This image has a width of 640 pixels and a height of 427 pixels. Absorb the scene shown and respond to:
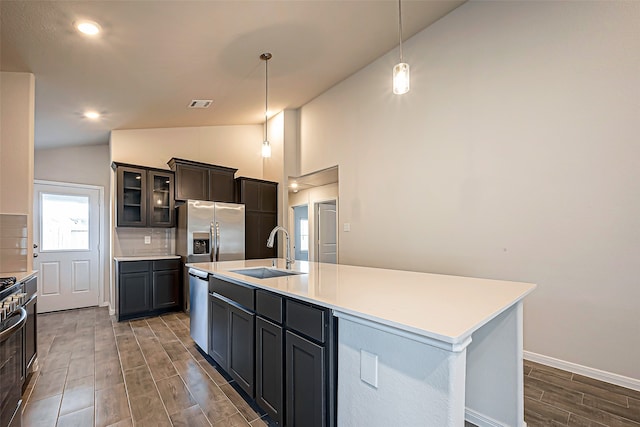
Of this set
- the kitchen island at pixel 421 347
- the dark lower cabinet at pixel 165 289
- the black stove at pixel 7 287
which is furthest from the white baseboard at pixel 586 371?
the dark lower cabinet at pixel 165 289

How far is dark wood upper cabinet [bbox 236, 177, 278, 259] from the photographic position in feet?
16.7

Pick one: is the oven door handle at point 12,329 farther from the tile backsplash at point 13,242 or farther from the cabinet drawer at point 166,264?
the cabinet drawer at point 166,264

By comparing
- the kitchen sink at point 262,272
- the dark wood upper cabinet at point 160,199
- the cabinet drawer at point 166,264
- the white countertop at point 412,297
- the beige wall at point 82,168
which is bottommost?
the cabinet drawer at point 166,264

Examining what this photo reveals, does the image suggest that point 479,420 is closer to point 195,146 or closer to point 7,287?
point 7,287

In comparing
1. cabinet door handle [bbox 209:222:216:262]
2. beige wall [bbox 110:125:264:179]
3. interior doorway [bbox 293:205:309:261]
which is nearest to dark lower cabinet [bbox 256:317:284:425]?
cabinet door handle [bbox 209:222:216:262]

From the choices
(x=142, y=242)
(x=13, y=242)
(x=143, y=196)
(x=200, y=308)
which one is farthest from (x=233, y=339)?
(x=142, y=242)

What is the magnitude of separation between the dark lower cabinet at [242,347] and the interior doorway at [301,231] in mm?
4769

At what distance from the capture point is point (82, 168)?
182 inches

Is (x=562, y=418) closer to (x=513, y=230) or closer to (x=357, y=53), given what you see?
(x=513, y=230)

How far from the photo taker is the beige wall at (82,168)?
172 inches

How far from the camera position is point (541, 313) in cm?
260

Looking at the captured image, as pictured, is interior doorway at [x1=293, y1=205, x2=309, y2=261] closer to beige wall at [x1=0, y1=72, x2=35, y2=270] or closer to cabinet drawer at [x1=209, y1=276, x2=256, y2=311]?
cabinet drawer at [x1=209, y1=276, x2=256, y2=311]

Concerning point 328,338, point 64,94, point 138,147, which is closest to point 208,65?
point 64,94

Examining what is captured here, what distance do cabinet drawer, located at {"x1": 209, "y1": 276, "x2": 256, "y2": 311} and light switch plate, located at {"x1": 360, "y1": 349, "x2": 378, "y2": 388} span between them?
2.91 feet
